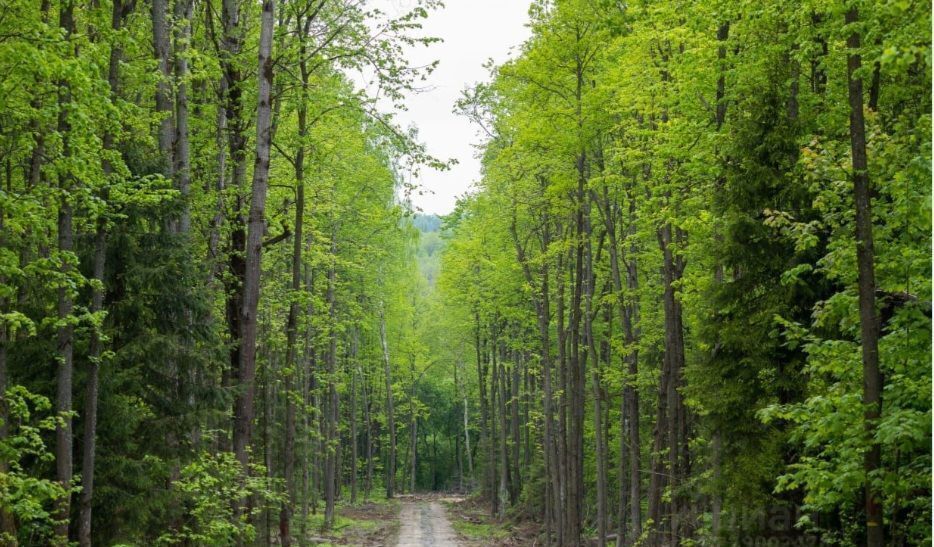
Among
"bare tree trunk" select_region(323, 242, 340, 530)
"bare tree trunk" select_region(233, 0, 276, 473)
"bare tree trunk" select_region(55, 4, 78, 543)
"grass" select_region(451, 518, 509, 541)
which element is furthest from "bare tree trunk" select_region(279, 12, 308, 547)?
"grass" select_region(451, 518, 509, 541)

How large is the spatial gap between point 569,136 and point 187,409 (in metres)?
9.45

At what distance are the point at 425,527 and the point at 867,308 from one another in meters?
26.8

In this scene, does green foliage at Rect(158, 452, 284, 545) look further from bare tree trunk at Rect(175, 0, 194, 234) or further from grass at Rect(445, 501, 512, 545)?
grass at Rect(445, 501, 512, 545)

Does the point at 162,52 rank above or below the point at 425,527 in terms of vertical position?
above

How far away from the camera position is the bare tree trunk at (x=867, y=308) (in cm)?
686

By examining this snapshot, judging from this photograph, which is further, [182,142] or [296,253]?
[296,253]

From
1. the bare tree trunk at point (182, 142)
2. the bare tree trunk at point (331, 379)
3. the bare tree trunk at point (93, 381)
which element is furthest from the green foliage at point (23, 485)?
the bare tree trunk at point (331, 379)

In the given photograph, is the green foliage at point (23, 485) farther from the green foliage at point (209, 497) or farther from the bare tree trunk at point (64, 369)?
the green foliage at point (209, 497)

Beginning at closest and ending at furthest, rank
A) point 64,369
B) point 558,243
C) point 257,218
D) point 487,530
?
point 64,369 → point 257,218 → point 558,243 → point 487,530

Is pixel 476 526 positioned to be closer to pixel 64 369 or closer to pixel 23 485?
pixel 64 369

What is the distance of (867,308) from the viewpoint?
22.8 feet

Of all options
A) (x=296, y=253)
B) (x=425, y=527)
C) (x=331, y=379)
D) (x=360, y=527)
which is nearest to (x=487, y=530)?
(x=425, y=527)

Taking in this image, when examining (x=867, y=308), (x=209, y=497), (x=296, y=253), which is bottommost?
(x=209, y=497)

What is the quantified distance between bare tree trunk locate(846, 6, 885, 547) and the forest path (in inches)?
781
